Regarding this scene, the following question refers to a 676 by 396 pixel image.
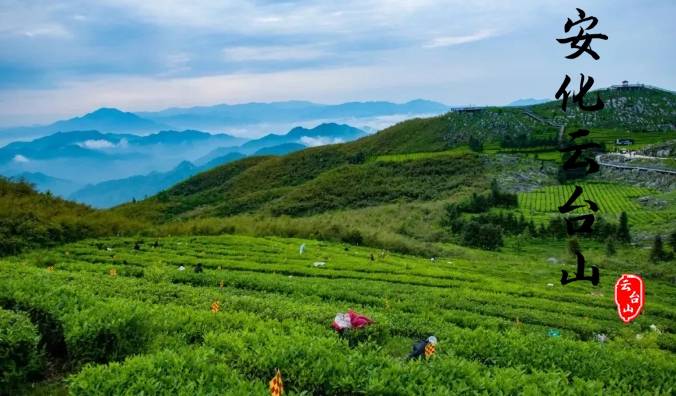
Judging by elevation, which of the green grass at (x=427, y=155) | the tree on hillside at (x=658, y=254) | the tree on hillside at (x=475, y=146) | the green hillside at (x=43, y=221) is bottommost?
the tree on hillside at (x=658, y=254)

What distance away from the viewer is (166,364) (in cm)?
859

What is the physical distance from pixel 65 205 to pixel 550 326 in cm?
4465

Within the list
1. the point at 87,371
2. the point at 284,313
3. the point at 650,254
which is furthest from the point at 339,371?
the point at 650,254

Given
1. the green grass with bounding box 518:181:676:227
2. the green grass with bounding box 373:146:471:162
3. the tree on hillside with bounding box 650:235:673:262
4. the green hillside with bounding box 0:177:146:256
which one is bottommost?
the tree on hillside with bounding box 650:235:673:262

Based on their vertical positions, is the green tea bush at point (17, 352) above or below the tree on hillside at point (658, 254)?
above

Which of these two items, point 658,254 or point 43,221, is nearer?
point 43,221

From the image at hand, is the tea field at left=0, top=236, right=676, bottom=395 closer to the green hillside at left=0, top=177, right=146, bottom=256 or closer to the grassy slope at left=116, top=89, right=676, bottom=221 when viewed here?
the green hillside at left=0, top=177, right=146, bottom=256

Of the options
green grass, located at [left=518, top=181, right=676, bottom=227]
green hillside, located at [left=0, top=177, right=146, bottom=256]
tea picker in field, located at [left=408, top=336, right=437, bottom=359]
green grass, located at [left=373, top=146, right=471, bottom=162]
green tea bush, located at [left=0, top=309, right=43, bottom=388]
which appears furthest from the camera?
green grass, located at [left=373, top=146, right=471, bottom=162]

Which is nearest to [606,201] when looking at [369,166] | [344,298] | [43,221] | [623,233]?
[623,233]

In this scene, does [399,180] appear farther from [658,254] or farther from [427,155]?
[658,254]

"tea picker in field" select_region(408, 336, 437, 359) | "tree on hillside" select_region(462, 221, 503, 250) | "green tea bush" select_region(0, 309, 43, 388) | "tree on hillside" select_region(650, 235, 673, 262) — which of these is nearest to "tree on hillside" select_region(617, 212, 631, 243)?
"tree on hillside" select_region(650, 235, 673, 262)

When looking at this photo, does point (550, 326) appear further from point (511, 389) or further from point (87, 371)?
point (87, 371)

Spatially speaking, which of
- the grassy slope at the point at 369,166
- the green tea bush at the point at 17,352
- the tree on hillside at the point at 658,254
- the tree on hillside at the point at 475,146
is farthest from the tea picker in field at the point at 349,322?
the tree on hillside at the point at 475,146

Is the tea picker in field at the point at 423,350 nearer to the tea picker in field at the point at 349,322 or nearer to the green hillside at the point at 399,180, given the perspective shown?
the tea picker in field at the point at 349,322
